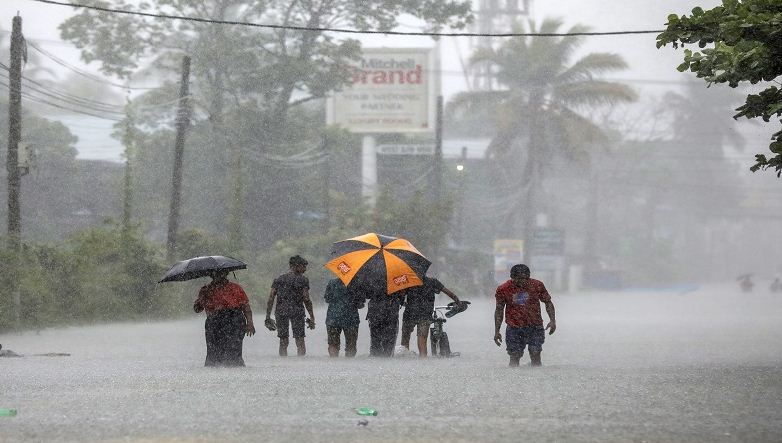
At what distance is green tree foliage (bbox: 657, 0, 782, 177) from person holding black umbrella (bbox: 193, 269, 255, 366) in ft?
18.8

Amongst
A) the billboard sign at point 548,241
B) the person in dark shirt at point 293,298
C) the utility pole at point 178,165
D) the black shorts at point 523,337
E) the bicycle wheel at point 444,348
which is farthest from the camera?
the billboard sign at point 548,241

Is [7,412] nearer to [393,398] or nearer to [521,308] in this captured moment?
Answer: [393,398]

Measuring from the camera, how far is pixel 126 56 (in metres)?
48.5

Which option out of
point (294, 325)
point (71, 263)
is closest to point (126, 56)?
point (71, 263)

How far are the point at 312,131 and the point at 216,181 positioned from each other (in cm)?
511

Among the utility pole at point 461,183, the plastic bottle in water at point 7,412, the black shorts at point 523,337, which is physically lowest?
the plastic bottle in water at point 7,412

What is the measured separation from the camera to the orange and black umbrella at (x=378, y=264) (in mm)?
16406

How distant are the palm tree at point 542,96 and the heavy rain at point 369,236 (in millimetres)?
153

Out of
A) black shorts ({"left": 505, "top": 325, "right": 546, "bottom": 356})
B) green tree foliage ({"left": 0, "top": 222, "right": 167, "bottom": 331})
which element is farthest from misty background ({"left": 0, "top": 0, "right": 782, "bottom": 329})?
black shorts ({"left": 505, "top": 325, "right": 546, "bottom": 356})

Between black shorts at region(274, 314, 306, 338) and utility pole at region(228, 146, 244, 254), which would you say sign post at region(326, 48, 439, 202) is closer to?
utility pole at region(228, 146, 244, 254)

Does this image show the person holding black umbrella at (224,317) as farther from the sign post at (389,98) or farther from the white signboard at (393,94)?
the white signboard at (393,94)

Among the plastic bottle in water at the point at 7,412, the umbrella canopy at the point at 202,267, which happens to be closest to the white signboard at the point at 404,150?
the umbrella canopy at the point at 202,267

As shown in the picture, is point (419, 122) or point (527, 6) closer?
point (419, 122)

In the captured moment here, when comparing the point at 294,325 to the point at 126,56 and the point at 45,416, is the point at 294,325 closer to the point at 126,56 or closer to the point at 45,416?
the point at 45,416
